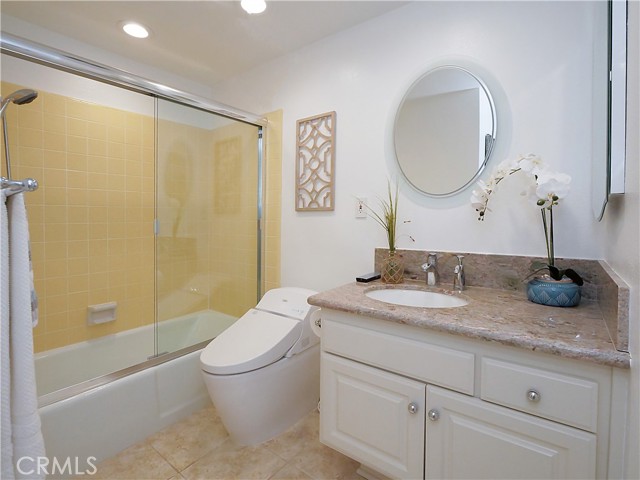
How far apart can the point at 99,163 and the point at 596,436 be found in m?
2.71

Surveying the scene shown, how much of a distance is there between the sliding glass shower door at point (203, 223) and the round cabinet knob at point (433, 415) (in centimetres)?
149

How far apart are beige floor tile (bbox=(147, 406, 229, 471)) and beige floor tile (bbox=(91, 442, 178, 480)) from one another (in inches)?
1.3

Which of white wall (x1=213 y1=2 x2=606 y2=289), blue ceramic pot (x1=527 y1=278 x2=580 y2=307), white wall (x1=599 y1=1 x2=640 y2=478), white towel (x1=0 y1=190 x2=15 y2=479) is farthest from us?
white wall (x1=213 y1=2 x2=606 y2=289)

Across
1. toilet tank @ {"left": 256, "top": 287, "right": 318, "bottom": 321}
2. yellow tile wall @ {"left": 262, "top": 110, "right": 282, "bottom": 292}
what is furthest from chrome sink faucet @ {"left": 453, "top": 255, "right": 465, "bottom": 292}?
yellow tile wall @ {"left": 262, "top": 110, "right": 282, "bottom": 292}

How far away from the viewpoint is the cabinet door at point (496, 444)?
0.77 m

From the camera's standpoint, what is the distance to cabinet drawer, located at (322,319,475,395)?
929mm

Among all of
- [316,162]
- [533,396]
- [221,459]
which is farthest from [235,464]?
[316,162]

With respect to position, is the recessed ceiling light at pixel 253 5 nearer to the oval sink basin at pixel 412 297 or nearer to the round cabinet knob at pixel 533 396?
the oval sink basin at pixel 412 297

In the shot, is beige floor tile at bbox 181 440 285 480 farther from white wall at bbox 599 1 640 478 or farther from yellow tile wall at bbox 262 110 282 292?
white wall at bbox 599 1 640 478

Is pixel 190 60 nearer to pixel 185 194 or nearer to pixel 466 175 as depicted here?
pixel 185 194

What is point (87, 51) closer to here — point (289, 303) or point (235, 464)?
point (289, 303)

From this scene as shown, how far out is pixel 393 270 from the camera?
1.51 m

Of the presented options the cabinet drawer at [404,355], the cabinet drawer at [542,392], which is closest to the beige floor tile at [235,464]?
the cabinet drawer at [404,355]

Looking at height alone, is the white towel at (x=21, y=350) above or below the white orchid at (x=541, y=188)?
below
